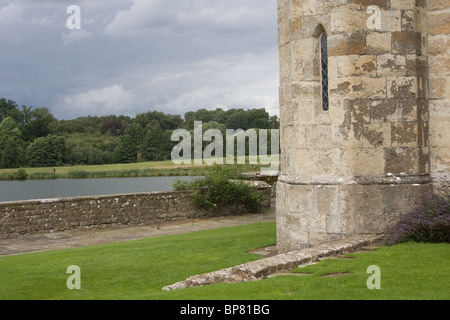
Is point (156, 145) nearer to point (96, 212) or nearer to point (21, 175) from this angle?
point (21, 175)

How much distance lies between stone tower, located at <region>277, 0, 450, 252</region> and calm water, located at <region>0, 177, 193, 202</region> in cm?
1484

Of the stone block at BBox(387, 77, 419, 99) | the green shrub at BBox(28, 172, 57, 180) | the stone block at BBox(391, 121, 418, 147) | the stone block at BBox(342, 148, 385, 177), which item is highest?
the stone block at BBox(387, 77, 419, 99)

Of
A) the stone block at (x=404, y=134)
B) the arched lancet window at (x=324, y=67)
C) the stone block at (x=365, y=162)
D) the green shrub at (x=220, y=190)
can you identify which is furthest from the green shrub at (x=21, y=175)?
the stone block at (x=404, y=134)

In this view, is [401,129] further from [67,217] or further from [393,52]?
[67,217]

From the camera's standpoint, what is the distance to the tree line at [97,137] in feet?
129

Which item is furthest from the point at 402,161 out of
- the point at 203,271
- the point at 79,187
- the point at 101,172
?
the point at 101,172

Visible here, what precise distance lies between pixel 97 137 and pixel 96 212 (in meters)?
34.2

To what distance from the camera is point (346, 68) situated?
28.3ft

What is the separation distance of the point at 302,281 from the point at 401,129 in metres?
4.05

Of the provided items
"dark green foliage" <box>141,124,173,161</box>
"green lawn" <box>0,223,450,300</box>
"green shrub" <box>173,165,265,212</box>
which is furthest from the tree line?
"green lawn" <box>0,223,450,300</box>

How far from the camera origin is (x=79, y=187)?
27.5 m

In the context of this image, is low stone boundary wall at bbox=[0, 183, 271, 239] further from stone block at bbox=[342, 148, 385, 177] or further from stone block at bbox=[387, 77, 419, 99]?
stone block at bbox=[387, 77, 419, 99]

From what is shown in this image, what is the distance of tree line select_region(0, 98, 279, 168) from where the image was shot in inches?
1550
